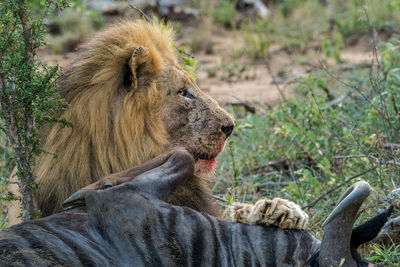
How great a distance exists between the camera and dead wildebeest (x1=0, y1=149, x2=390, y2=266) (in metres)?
2.23

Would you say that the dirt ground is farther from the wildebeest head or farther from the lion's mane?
the wildebeest head

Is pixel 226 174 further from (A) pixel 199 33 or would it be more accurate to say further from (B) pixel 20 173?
(A) pixel 199 33

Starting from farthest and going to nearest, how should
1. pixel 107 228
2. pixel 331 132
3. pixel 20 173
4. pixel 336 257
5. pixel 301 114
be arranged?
1. pixel 301 114
2. pixel 331 132
3. pixel 20 173
4. pixel 107 228
5. pixel 336 257

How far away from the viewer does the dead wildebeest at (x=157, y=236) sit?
2.23 metres

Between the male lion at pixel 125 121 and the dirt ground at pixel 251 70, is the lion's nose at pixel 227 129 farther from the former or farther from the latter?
the dirt ground at pixel 251 70

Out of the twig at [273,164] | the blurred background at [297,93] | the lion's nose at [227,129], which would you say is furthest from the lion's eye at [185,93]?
the twig at [273,164]

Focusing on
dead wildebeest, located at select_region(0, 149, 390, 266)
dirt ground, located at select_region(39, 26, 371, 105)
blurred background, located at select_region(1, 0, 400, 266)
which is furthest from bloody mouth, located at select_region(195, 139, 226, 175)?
dirt ground, located at select_region(39, 26, 371, 105)

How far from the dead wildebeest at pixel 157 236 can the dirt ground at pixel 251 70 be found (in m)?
4.08

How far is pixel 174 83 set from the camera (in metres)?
3.20

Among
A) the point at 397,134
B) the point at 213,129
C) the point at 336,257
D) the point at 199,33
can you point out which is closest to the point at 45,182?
the point at 213,129

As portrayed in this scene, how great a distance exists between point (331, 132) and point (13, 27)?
2.63 meters

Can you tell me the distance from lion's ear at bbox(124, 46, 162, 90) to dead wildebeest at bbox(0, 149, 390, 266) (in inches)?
25.3

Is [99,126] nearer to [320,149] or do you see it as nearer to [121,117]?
[121,117]

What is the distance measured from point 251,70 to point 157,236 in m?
6.69
